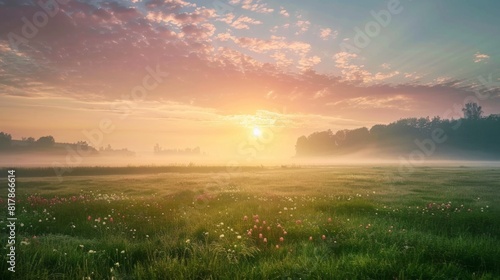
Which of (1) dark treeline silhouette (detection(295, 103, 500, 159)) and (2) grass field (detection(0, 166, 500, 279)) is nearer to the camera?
(2) grass field (detection(0, 166, 500, 279))

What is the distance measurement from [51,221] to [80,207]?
271 centimetres

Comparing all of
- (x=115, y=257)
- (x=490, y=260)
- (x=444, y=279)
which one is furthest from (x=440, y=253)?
(x=115, y=257)

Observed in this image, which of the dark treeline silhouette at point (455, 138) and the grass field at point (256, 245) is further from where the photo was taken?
the dark treeline silhouette at point (455, 138)

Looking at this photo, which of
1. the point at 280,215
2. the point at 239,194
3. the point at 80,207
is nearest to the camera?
the point at 280,215

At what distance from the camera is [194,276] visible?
698cm

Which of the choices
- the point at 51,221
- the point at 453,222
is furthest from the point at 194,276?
the point at 453,222

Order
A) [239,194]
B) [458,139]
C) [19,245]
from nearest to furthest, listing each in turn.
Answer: [19,245], [239,194], [458,139]

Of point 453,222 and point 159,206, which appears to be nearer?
point 453,222

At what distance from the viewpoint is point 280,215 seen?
47.3 ft

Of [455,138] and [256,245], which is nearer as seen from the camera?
[256,245]

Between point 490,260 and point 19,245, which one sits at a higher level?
point 19,245

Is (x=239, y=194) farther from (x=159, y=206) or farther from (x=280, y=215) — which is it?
(x=280, y=215)

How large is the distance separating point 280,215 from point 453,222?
7.93 m

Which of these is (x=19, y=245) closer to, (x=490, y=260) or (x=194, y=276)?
(x=194, y=276)
